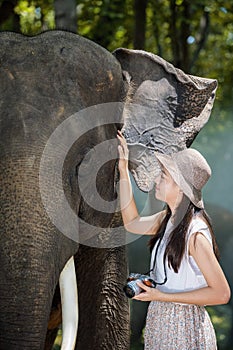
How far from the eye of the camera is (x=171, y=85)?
13.4 feet

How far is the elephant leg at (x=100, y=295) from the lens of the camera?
4.33 meters

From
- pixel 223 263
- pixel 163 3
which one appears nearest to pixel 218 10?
pixel 163 3

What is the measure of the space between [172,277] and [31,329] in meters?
0.72

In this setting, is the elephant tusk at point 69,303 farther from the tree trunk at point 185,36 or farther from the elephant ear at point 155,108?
the tree trunk at point 185,36

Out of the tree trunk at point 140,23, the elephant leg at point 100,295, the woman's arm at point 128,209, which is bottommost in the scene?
the elephant leg at point 100,295

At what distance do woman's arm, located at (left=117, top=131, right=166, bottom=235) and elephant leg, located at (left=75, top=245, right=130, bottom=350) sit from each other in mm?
414

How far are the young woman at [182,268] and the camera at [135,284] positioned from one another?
2cm

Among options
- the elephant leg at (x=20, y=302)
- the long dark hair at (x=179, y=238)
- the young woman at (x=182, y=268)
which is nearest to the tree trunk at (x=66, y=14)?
the young woman at (x=182, y=268)

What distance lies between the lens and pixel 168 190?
351cm

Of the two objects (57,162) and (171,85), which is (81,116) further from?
(171,85)

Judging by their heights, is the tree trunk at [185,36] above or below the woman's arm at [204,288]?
above

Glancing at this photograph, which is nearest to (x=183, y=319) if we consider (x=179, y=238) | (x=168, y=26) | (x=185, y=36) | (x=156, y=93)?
(x=179, y=238)

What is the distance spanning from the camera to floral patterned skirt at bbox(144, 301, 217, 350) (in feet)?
11.3

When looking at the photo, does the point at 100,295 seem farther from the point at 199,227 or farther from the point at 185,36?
the point at 185,36
